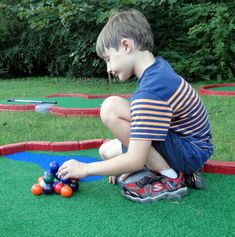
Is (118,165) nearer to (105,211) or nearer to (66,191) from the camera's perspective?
(105,211)

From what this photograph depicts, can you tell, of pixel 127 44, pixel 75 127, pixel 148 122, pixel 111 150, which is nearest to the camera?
pixel 148 122

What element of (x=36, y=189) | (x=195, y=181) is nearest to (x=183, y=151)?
(x=195, y=181)

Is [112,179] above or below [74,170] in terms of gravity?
below

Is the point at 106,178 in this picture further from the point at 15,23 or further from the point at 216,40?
the point at 15,23

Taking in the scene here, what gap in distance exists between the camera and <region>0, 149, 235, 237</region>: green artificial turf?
2105 millimetres

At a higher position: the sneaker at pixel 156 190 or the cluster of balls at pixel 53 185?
the sneaker at pixel 156 190

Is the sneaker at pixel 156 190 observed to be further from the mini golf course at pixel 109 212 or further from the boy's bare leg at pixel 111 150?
the boy's bare leg at pixel 111 150

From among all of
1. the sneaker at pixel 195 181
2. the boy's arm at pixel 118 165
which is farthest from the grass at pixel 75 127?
the boy's arm at pixel 118 165

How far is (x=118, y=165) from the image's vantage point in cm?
236

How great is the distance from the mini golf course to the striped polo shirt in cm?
44

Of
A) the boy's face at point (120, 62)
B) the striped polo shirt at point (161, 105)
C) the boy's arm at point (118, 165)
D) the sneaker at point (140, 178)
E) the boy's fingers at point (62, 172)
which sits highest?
the boy's face at point (120, 62)

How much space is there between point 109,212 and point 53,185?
1.63ft

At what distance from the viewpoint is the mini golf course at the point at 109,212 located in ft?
6.93

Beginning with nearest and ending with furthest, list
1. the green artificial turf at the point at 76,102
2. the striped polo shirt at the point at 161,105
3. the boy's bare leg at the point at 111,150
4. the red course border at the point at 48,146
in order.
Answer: the striped polo shirt at the point at 161,105
the boy's bare leg at the point at 111,150
the red course border at the point at 48,146
the green artificial turf at the point at 76,102
